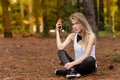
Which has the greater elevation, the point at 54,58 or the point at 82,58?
the point at 82,58

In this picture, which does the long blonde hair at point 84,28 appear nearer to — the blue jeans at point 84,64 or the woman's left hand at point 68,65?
the blue jeans at point 84,64

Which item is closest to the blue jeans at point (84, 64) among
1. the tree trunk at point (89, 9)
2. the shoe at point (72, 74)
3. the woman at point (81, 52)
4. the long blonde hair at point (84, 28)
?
the woman at point (81, 52)

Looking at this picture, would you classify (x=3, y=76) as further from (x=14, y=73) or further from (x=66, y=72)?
(x=66, y=72)

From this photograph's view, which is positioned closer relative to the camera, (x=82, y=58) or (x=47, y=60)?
(x=82, y=58)

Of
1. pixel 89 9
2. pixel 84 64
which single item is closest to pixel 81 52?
pixel 84 64

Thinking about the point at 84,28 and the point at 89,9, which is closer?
the point at 84,28

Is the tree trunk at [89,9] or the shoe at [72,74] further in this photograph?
the tree trunk at [89,9]

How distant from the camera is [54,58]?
10156mm

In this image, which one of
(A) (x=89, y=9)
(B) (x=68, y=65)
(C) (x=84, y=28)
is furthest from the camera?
(A) (x=89, y=9)

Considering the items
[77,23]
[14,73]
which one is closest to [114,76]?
[77,23]

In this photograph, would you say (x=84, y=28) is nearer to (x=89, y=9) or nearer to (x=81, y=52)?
(x=81, y=52)

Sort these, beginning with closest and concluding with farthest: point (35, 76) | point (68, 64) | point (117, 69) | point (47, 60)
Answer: point (68, 64)
point (35, 76)
point (117, 69)
point (47, 60)

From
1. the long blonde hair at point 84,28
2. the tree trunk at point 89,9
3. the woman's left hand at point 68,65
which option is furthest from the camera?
the tree trunk at point 89,9

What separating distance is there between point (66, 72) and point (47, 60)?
2.72m
